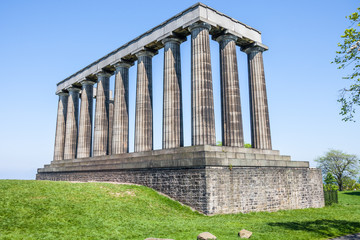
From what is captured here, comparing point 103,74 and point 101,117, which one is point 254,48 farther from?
point 101,117

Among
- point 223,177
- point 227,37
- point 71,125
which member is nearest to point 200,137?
point 223,177

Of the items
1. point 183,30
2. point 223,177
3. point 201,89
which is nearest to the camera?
point 223,177

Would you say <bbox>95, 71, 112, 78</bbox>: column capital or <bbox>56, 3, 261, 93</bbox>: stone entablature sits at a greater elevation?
<bbox>56, 3, 261, 93</bbox>: stone entablature

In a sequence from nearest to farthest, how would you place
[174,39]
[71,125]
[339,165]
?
[174,39]
[71,125]
[339,165]

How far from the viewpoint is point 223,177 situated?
22.7m

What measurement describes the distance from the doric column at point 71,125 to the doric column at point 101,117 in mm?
8079

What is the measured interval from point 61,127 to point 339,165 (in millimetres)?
76463

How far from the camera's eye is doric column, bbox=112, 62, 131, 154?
118ft

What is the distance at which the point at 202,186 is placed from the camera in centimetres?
2188

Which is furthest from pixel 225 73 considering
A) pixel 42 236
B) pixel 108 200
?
pixel 42 236

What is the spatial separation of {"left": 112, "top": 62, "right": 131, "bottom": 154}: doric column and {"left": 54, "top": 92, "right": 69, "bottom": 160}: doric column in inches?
667

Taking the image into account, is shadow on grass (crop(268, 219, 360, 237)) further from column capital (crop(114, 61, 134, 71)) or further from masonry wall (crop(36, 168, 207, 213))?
column capital (crop(114, 61, 134, 71))

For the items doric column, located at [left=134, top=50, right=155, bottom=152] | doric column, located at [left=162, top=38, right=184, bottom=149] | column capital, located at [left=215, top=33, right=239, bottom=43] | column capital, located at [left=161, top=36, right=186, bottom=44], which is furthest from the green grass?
column capital, located at [left=215, top=33, right=239, bottom=43]

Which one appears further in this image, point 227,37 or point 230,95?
point 227,37
